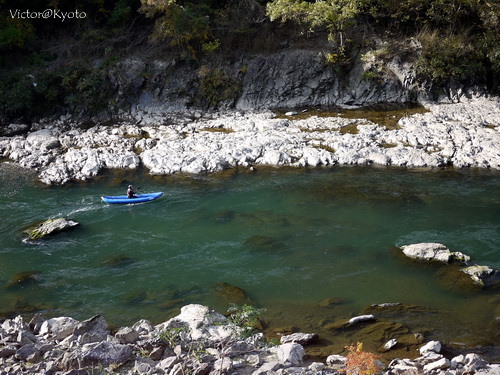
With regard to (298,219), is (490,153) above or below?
above

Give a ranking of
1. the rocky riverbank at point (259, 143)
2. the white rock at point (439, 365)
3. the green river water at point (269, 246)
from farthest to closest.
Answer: the rocky riverbank at point (259, 143), the green river water at point (269, 246), the white rock at point (439, 365)

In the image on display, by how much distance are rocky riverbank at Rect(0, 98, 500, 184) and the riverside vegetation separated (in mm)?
2052

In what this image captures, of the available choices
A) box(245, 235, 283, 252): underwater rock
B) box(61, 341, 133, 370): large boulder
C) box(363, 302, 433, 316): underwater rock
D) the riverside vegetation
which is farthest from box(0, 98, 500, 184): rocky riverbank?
box(61, 341, 133, 370): large boulder

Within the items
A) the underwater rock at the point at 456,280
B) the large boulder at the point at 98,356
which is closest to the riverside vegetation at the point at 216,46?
the underwater rock at the point at 456,280

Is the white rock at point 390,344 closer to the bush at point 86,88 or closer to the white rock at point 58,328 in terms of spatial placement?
the white rock at point 58,328

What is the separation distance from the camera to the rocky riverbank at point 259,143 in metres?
19.3

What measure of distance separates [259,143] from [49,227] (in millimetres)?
8988

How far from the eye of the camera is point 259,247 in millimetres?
14156

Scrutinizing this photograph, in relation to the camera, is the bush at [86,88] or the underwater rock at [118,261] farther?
the bush at [86,88]

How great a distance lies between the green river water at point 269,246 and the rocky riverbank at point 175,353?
1148 millimetres

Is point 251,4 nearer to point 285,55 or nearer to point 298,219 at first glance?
point 285,55

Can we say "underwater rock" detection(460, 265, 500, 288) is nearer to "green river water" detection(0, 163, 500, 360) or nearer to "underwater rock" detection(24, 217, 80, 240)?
"green river water" detection(0, 163, 500, 360)

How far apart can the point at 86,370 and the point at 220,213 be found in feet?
28.3

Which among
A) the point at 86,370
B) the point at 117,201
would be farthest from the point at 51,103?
the point at 86,370
